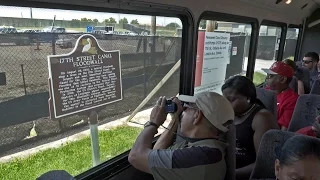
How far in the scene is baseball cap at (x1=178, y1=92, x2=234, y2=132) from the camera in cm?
120

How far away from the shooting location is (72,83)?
1.43 meters

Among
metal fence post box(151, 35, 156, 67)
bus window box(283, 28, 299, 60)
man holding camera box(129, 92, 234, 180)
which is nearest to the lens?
man holding camera box(129, 92, 234, 180)

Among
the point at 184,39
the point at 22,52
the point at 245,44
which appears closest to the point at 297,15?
the point at 245,44

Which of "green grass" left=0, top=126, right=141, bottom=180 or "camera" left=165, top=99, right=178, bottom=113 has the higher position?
"camera" left=165, top=99, right=178, bottom=113

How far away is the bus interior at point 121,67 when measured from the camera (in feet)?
4.06

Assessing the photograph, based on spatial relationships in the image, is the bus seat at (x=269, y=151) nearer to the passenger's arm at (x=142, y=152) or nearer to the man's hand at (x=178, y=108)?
the man's hand at (x=178, y=108)

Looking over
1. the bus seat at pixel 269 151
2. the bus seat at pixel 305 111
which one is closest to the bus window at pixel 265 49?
the bus seat at pixel 305 111

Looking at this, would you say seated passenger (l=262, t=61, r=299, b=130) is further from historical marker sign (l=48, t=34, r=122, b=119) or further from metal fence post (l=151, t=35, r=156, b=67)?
historical marker sign (l=48, t=34, r=122, b=119)

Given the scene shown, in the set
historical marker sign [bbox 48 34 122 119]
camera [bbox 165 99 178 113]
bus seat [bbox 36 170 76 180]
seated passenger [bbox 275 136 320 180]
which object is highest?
historical marker sign [bbox 48 34 122 119]

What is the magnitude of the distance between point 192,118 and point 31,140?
84 cm

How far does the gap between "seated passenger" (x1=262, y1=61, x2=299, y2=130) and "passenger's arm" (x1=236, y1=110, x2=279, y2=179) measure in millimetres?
691

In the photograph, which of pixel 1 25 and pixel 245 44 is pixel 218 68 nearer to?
pixel 245 44

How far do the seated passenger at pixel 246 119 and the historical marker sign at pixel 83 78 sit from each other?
2.61 ft

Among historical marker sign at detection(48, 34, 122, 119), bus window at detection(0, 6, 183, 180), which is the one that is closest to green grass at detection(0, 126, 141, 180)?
bus window at detection(0, 6, 183, 180)
